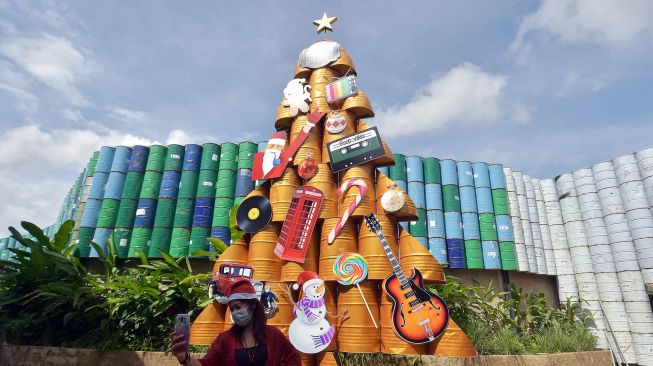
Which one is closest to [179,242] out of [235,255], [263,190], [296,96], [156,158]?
[156,158]

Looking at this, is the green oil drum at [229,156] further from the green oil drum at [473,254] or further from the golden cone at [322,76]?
the green oil drum at [473,254]

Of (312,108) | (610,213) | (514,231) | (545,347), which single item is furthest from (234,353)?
(610,213)

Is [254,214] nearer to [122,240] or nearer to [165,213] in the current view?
[165,213]

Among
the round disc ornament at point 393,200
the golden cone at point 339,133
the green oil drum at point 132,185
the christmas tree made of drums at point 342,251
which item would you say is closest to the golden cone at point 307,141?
the christmas tree made of drums at point 342,251

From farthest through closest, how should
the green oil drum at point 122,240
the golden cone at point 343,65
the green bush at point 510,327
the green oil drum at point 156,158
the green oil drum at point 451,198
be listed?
the green oil drum at point 451,198
the green oil drum at point 156,158
the green oil drum at point 122,240
the golden cone at point 343,65
the green bush at point 510,327

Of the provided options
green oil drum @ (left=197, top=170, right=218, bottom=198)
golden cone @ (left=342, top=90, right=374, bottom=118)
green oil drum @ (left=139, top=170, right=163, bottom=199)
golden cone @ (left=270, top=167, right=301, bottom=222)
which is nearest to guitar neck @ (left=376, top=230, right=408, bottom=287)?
golden cone @ (left=270, top=167, right=301, bottom=222)

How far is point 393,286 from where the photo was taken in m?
5.94

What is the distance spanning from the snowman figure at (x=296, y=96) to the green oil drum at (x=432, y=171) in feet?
36.6

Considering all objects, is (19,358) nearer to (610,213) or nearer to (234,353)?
(234,353)

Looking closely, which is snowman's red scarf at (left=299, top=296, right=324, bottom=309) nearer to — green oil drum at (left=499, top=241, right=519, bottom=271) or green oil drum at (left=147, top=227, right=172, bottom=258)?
green oil drum at (left=147, top=227, right=172, bottom=258)

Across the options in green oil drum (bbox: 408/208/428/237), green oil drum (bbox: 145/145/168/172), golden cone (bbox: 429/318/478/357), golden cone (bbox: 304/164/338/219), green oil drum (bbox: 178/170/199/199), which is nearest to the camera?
golden cone (bbox: 429/318/478/357)

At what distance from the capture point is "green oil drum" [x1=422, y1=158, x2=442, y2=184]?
57.5 feet

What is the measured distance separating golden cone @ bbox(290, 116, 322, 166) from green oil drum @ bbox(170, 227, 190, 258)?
9.81 meters

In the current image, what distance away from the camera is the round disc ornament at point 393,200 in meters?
6.47
